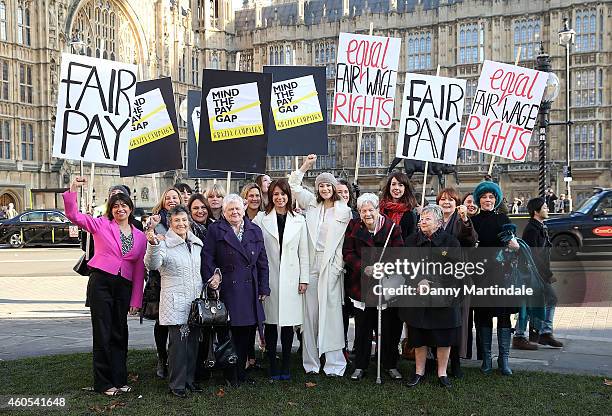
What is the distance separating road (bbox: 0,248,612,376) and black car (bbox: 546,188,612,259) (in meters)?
0.32

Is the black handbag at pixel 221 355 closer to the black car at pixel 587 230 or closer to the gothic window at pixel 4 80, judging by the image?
the black car at pixel 587 230

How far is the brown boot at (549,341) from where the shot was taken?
24.8ft

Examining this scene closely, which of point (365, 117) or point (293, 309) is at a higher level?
point (365, 117)

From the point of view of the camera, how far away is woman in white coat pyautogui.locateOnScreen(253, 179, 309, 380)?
248 inches

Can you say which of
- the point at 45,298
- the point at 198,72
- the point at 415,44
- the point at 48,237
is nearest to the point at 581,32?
the point at 415,44

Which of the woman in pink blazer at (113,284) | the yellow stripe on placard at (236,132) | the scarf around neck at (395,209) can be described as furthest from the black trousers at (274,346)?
the yellow stripe on placard at (236,132)

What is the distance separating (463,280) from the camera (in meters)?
5.94

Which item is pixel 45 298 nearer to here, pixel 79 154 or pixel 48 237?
pixel 79 154

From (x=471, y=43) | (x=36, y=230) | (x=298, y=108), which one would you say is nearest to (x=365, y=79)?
(x=298, y=108)

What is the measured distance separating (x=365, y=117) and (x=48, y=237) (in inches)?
703

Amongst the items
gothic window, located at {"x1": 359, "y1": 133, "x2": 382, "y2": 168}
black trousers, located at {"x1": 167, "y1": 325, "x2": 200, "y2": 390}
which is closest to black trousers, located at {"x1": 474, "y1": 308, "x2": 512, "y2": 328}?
black trousers, located at {"x1": 167, "y1": 325, "x2": 200, "y2": 390}

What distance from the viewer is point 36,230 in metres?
24.4

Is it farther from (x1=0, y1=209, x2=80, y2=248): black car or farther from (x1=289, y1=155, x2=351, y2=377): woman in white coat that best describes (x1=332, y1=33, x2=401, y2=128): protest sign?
(x1=0, y1=209, x2=80, y2=248): black car

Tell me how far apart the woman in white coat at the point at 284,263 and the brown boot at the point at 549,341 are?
305 cm
